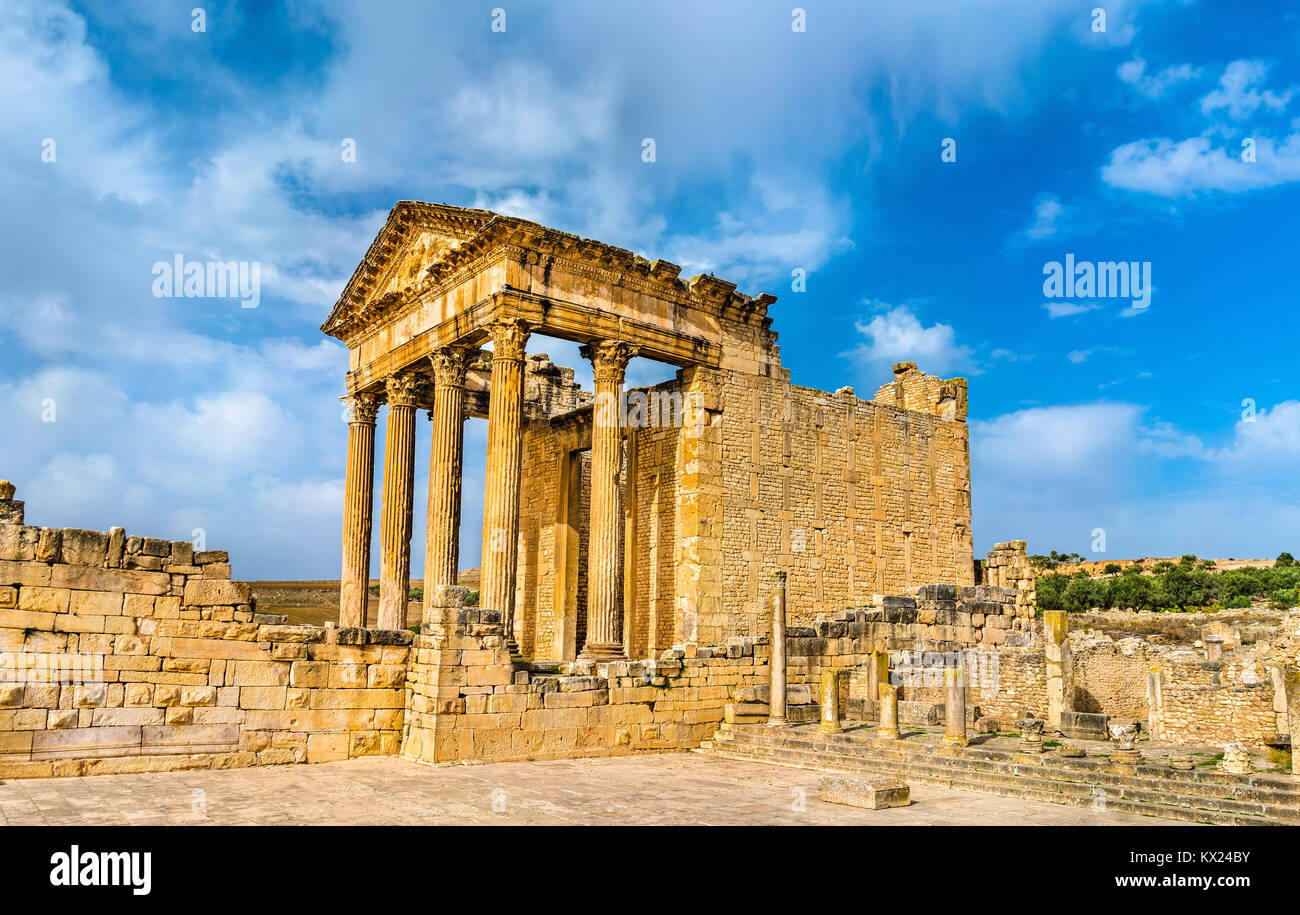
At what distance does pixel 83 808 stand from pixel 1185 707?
15.3 meters

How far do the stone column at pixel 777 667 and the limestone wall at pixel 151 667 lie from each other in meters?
6.33

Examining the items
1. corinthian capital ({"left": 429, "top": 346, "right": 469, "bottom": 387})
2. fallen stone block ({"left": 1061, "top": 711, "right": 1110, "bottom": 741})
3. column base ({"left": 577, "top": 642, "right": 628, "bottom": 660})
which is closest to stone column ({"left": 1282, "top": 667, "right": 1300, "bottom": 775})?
fallen stone block ({"left": 1061, "top": 711, "right": 1110, "bottom": 741})

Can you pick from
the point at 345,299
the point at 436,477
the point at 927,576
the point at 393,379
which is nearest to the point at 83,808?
the point at 436,477

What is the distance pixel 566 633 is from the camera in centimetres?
2244

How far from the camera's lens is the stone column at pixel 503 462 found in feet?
55.7

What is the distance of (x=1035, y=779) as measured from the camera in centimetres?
1052

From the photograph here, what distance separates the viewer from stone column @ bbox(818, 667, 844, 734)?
1416cm

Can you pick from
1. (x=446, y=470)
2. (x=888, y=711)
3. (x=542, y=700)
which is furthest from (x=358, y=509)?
(x=888, y=711)

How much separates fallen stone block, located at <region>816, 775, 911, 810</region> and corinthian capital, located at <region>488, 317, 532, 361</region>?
10445mm

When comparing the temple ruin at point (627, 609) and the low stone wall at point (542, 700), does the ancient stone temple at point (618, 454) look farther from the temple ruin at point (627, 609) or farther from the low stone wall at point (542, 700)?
the low stone wall at point (542, 700)

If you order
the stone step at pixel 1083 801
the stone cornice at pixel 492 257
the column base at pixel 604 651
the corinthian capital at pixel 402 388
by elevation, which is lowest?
the stone step at pixel 1083 801

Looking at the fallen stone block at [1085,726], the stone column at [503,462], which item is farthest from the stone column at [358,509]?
the fallen stone block at [1085,726]
